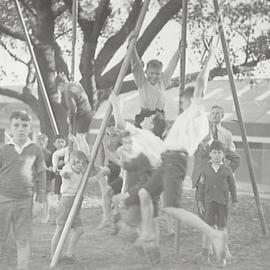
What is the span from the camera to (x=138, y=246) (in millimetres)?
4289

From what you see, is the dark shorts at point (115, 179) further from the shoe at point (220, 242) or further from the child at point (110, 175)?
the shoe at point (220, 242)

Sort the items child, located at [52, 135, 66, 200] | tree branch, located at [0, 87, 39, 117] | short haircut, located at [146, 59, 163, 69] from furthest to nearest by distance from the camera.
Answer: tree branch, located at [0, 87, 39, 117] < child, located at [52, 135, 66, 200] < short haircut, located at [146, 59, 163, 69]

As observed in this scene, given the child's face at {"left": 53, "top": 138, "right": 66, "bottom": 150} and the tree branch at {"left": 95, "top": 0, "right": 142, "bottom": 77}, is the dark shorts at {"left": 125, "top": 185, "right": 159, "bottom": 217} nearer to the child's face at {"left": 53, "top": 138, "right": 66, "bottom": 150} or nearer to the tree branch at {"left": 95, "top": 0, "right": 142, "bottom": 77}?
the child's face at {"left": 53, "top": 138, "right": 66, "bottom": 150}

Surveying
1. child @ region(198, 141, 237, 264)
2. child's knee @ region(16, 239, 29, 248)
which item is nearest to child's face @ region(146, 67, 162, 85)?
child @ region(198, 141, 237, 264)

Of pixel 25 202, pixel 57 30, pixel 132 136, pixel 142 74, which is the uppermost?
pixel 57 30

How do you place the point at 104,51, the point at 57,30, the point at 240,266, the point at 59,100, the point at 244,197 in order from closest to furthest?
the point at 240,266 < the point at 59,100 < the point at 104,51 < the point at 244,197 < the point at 57,30

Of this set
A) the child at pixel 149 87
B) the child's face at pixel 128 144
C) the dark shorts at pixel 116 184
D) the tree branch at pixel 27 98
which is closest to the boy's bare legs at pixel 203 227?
the child's face at pixel 128 144

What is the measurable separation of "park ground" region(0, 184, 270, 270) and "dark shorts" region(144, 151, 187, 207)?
1.31 m

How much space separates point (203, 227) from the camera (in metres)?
3.38

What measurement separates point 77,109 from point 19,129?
0.81m

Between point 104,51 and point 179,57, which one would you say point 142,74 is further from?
point 104,51

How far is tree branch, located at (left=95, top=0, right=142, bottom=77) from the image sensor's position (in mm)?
10883

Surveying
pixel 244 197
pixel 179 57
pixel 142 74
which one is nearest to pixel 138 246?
pixel 142 74

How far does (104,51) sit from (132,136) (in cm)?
768
